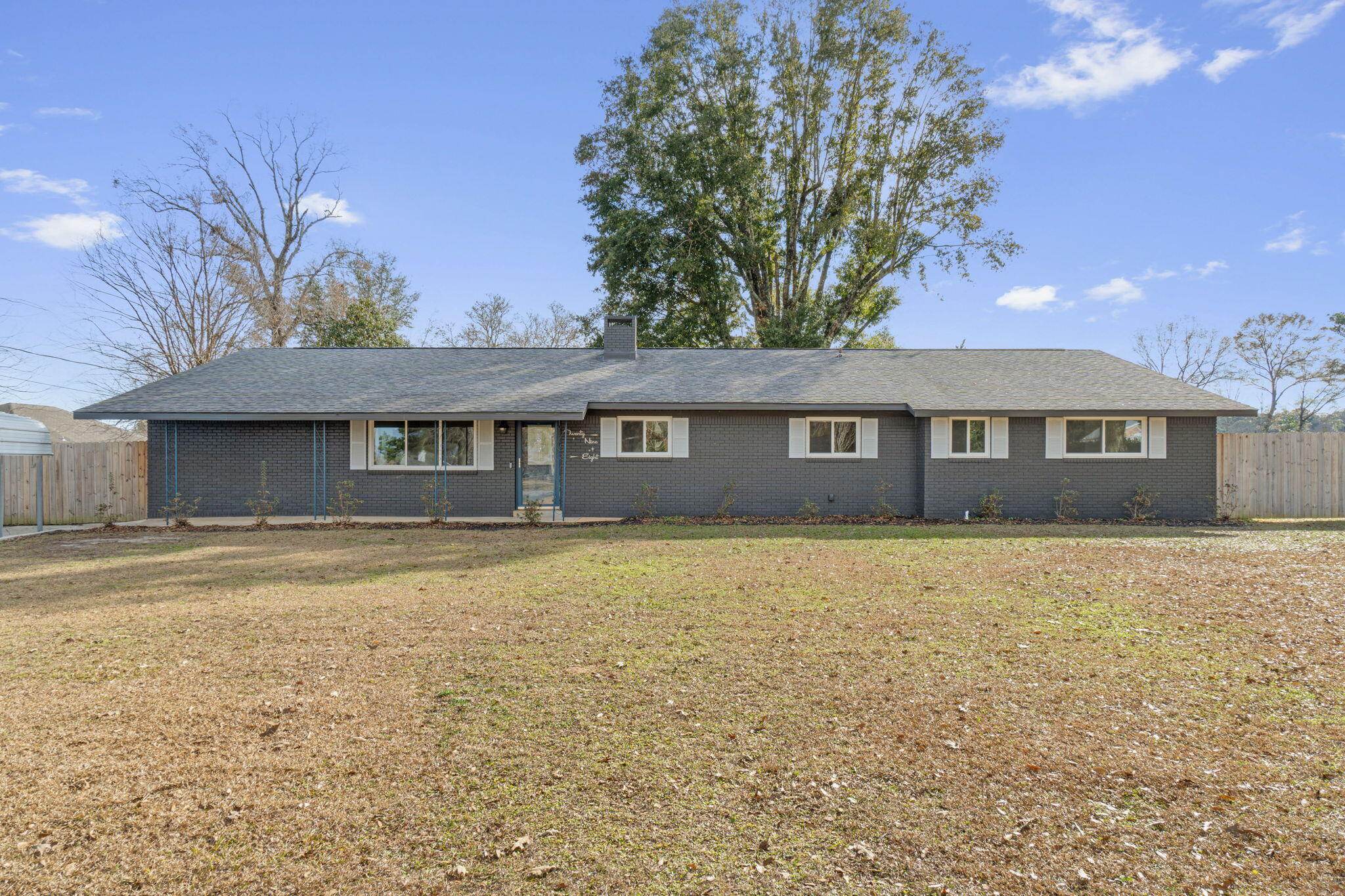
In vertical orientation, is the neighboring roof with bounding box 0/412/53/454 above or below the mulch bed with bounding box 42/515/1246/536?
above

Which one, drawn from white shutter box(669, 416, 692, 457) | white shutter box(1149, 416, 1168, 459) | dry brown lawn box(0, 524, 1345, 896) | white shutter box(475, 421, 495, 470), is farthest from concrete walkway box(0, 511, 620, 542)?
white shutter box(1149, 416, 1168, 459)

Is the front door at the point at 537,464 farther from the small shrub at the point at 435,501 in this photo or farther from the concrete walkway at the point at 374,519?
the small shrub at the point at 435,501

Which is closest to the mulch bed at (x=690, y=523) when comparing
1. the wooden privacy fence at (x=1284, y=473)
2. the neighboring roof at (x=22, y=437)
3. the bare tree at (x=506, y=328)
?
the wooden privacy fence at (x=1284, y=473)

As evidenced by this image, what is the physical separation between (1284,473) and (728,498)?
41.2 feet

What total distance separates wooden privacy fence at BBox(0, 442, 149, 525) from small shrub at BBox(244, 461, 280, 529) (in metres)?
2.50

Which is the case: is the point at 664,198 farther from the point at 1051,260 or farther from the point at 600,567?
the point at 600,567

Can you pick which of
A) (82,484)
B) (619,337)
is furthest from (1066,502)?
(82,484)

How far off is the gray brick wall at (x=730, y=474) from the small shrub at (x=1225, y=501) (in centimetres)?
26

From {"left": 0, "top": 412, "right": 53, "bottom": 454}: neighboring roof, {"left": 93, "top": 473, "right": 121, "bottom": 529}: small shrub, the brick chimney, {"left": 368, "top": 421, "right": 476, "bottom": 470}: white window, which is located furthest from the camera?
the brick chimney

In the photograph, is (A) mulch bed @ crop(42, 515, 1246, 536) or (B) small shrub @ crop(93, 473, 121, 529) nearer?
(A) mulch bed @ crop(42, 515, 1246, 536)

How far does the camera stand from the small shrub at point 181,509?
13.6m

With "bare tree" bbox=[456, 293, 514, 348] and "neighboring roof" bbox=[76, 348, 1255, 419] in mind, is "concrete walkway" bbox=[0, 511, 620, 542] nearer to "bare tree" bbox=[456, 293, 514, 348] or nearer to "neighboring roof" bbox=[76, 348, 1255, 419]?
"neighboring roof" bbox=[76, 348, 1255, 419]

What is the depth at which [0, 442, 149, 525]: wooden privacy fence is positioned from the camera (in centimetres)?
1475

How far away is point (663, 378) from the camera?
16141 millimetres
